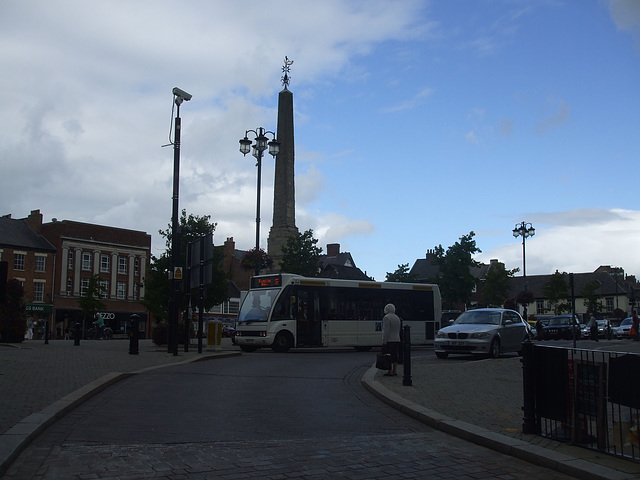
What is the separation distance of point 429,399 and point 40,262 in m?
58.1

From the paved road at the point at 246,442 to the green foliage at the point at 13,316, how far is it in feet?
50.4

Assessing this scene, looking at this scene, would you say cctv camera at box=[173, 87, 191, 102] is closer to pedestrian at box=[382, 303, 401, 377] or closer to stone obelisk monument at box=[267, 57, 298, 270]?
pedestrian at box=[382, 303, 401, 377]

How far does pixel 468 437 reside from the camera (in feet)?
24.1

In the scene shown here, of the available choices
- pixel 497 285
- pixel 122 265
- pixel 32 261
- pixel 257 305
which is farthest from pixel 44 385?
pixel 122 265

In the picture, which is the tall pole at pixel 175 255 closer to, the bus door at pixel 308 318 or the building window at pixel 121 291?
the bus door at pixel 308 318

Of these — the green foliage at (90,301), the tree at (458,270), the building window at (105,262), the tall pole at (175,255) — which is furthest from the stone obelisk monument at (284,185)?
the building window at (105,262)

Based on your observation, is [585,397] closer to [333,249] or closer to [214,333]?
[214,333]

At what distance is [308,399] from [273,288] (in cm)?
1408

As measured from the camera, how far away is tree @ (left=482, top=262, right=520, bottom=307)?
6656cm

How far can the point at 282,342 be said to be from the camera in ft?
79.2

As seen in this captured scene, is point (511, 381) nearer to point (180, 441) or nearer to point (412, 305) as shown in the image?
point (180, 441)

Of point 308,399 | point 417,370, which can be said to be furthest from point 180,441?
point 417,370

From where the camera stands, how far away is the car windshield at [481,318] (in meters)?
21.0

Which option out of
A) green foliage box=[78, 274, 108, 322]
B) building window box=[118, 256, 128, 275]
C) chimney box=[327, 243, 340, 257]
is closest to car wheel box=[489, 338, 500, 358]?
green foliage box=[78, 274, 108, 322]
